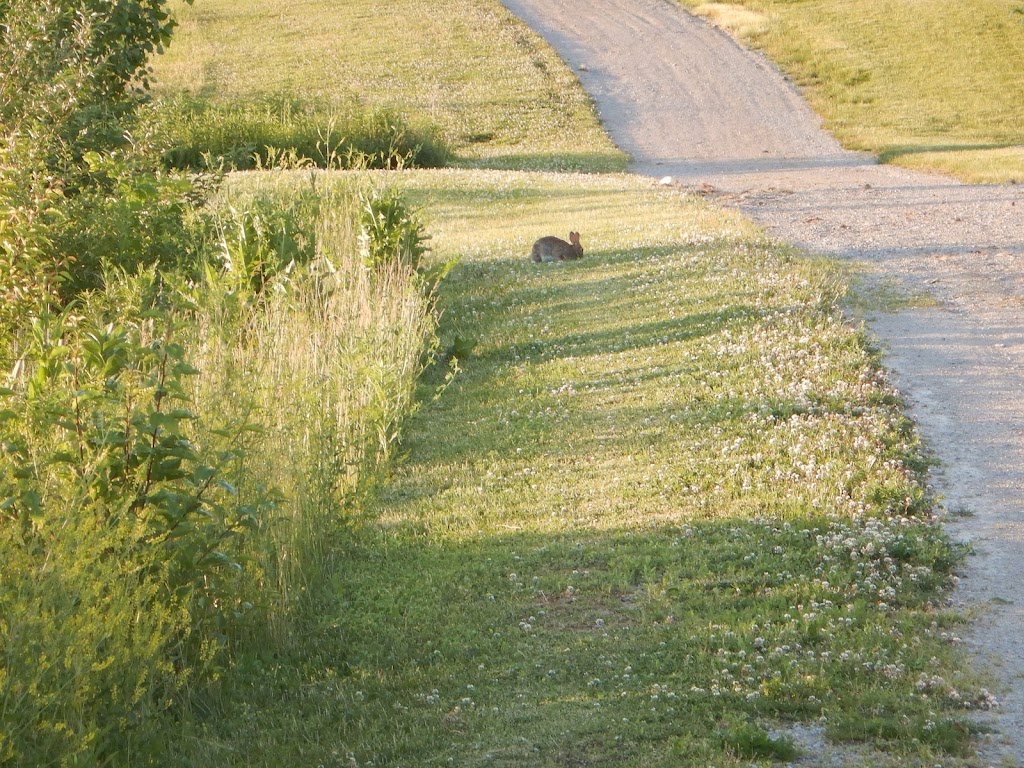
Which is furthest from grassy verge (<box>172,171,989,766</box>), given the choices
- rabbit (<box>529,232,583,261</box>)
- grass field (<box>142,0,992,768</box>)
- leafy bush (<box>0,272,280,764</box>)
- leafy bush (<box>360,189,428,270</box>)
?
rabbit (<box>529,232,583,261</box>)

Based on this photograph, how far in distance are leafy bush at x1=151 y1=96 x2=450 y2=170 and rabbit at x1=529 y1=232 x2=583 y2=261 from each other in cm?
927

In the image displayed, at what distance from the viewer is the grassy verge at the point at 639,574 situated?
476 centimetres

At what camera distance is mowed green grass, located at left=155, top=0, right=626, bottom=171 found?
27.6m

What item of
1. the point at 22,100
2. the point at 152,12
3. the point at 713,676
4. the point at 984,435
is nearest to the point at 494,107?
the point at 152,12

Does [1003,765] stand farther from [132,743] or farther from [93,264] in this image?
[93,264]

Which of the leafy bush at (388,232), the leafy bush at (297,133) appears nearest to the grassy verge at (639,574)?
the leafy bush at (388,232)

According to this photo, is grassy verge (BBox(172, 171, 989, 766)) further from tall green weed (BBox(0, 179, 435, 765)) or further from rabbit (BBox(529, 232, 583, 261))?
rabbit (BBox(529, 232, 583, 261))

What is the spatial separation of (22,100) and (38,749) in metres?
6.82

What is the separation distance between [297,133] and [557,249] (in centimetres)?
1195

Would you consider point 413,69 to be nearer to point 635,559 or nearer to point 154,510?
point 635,559

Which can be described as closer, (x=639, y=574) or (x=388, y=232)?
(x=639, y=574)

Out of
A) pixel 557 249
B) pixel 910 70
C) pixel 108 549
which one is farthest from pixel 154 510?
pixel 910 70

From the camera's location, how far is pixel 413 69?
110ft

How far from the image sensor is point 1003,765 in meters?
4.39
